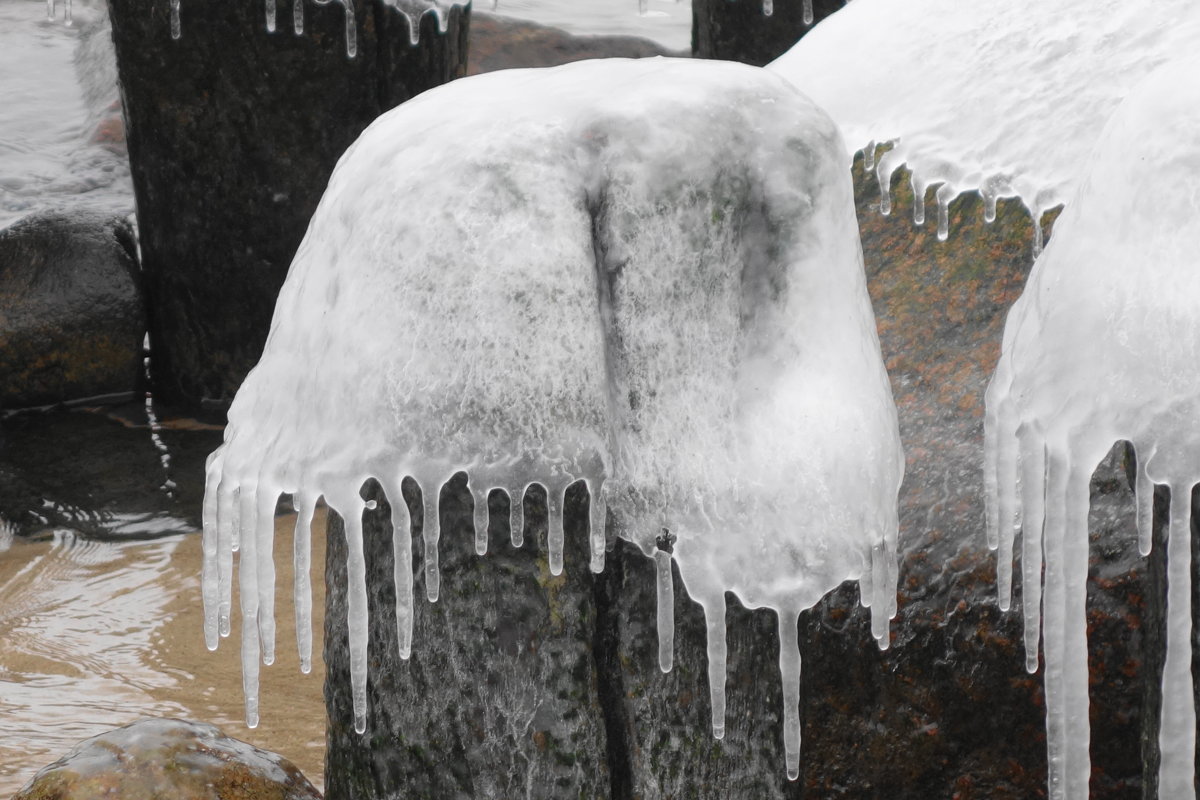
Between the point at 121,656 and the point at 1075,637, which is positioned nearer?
the point at 1075,637

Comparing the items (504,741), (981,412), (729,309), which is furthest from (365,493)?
(981,412)

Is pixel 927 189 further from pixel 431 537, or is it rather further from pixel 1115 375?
pixel 431 537

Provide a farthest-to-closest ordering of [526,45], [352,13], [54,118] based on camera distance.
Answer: [526,45] → [54,118] → [352,13]

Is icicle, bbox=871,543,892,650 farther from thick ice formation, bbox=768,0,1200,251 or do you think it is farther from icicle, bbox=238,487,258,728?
thick ice formation, bbox=768,0,1200,251

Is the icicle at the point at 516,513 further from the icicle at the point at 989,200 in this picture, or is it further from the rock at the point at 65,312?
the rock at the point at 65,312

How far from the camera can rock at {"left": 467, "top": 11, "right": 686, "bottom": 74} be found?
350 inches

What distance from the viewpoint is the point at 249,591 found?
7.40ft

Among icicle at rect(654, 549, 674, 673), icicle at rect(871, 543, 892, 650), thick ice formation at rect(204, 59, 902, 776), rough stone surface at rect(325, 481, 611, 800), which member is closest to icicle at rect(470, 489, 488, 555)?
thick ice formation at rect(204, 59, 902, 776)

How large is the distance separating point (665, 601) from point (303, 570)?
1.85 feet

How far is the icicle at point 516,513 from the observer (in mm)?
2076

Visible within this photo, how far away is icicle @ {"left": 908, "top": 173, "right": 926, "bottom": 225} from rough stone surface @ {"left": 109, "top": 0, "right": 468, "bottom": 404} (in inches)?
139

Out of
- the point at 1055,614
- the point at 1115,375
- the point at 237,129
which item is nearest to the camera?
the point at 1115,375

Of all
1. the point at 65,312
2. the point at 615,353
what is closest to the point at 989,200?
the point at 615,353

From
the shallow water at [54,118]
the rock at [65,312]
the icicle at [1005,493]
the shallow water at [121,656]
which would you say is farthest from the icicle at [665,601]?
the shallow water at [54,118]
